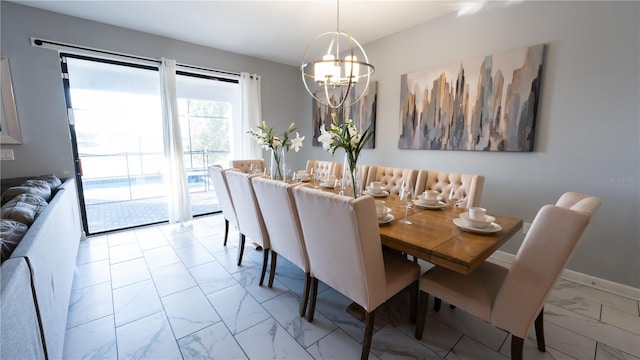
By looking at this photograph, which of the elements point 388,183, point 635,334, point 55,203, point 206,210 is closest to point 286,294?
point 388,183

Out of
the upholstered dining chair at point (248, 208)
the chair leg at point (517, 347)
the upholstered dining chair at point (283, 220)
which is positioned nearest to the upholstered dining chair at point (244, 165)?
the upholstered dining chair at point (248, 208)

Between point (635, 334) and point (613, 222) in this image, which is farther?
point (613, 222)

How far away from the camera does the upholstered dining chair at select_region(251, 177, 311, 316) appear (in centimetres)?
166

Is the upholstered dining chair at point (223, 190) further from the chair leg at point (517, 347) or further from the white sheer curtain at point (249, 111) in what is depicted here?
the chair leg at point (517, 347)

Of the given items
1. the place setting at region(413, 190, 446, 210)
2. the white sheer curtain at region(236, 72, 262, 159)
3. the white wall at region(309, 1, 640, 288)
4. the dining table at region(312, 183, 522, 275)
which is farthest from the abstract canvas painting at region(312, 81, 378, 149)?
the dining table at region(312, 183, 522, 275)

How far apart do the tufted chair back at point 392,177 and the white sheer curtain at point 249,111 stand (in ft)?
7.81

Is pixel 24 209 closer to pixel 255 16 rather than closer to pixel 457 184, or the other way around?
pixel 255 16

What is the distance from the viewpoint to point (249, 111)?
171 inches

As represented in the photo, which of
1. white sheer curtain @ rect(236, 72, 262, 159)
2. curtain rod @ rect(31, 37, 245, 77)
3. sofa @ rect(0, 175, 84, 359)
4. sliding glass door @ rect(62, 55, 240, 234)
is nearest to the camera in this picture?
sofa @ rect(0, 175, 84, 359)

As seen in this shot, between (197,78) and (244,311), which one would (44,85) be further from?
(244,311)

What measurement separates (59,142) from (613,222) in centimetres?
555

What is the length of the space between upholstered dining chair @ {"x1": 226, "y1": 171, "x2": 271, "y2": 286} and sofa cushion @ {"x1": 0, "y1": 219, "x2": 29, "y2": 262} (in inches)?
47.2

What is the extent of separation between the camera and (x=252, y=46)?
12.8ft

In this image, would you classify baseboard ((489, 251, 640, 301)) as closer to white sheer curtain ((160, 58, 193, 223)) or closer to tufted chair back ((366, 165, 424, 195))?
tufted chair back ((366, 165, 424, 195))
